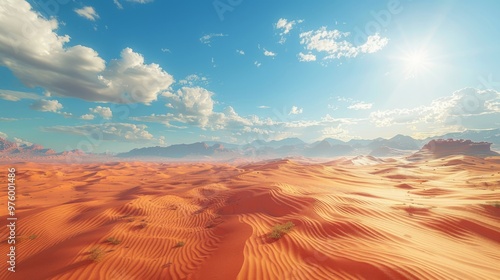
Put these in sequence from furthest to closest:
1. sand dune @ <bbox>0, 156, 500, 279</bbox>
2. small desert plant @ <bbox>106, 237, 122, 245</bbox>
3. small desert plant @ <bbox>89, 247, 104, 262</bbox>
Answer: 1. small desert plant @ <bbox>106, 237, 122, 245</bbox>
2. small desert plant @ <bbox>89, 247, 104, 262</bbox>
3. sand dune @ <bbox>0, 156, 500, 279</bbox>

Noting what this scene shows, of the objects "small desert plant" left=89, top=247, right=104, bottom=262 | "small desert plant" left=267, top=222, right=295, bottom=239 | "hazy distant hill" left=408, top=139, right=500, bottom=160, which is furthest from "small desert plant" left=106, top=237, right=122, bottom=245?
"hazy distant hill" left=408, top=139, right=500, bottom=160

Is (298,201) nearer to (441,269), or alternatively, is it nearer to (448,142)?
(441,269)

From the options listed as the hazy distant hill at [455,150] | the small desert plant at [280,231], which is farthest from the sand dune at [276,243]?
the hazy distant hill at [455,150]

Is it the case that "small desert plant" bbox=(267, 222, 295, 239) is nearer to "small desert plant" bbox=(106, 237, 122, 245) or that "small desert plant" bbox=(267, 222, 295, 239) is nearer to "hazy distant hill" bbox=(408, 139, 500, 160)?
"small desert plant" bbox=(106, 237, 122, 245)

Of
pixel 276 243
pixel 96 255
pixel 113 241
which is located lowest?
pixel 113 241

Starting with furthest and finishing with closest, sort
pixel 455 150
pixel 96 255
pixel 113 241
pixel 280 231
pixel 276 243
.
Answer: pixel 455 150 → pixel 113 241 → pixel 280 231 → pixel 276 243 → pixel 96 255

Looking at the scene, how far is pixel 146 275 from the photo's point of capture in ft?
20.4

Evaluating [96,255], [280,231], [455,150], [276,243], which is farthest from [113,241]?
[455,150]

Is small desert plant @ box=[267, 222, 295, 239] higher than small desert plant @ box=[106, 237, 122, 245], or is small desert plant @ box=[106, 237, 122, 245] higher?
small desert plant @ box=[267, 222, 295, 239]

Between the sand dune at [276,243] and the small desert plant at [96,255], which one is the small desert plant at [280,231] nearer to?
the sand dune at [276,243]

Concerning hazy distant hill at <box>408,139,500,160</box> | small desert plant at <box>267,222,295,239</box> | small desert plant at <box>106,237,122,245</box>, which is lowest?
small desert plant at <box>106,237,122,245</box>

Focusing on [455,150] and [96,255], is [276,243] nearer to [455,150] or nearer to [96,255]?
[96,255]

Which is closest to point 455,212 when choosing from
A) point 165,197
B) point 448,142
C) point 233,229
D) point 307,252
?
point 307,252

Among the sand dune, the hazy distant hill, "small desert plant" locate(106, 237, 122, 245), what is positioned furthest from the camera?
the hazy distant hill
